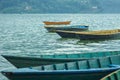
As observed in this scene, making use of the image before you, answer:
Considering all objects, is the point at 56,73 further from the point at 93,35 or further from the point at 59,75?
the point at 93,35

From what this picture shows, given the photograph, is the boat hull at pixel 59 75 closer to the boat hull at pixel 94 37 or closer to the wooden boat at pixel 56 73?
the wooden boat at pixel 56 73

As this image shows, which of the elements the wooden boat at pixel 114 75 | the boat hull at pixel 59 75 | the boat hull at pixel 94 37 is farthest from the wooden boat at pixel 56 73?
the boat hull at pixel 94 37

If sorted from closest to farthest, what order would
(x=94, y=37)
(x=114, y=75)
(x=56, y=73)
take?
(x=114, y=75) → (x=56, y=73) → (x=94, y=37)

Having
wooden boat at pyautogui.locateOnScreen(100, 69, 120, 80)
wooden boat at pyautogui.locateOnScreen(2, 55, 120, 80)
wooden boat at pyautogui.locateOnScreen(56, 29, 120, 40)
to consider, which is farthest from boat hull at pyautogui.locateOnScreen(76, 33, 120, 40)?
wooden boat at pyautogui.locateOnScreen(100, 69, 120, 80)

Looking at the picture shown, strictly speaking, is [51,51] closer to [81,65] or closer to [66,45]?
[66,45]

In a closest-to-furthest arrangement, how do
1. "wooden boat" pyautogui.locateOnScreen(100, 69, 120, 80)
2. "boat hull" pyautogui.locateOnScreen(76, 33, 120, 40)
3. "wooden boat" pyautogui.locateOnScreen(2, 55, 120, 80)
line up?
"wooden boat" pyautogui.locateOnScreen(100, 69, 120, 80) < "wooden boat" pyautogui.locateOnScreen(2, 55, 120, 80) < "boat hull" pyautogui.locateOnScreen(76, 33, 120, 40)

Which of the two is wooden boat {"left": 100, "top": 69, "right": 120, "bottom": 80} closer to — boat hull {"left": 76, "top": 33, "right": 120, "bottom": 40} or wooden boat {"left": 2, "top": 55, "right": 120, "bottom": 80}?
wooden boat {"left": 2, "top": 55, "right": 120, "bottom": 80}

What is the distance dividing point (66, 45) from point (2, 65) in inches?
664

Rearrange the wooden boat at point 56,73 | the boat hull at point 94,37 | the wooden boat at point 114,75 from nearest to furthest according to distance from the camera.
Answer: the wooden boat at point 114,75 < the wooden boat at point 56,73 < the boat hull at point 94,37

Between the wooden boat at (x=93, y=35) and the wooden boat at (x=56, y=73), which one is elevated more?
the wooden boat at (x=93, y=35)

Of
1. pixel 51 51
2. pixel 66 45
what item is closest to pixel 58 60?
pixel 51 51

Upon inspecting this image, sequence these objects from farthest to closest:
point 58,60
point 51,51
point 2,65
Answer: point 51,51
point 2,65
point 58,60

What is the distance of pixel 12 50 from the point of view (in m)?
42.5

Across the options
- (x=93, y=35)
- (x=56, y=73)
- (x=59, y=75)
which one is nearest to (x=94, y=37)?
(x=93, y=35)
